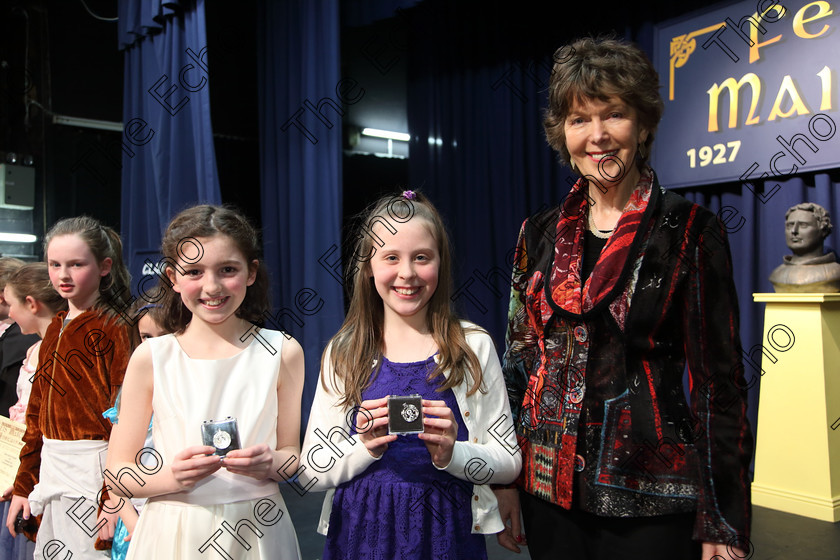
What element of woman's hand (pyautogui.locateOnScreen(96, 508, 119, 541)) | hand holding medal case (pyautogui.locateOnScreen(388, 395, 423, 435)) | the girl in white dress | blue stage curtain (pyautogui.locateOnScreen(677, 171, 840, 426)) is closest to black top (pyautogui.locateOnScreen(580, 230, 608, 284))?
hand holding medal case (pyautogui.locateOnScreen(388, 395, 423, 435))

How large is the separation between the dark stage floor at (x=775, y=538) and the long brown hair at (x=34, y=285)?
1.46m

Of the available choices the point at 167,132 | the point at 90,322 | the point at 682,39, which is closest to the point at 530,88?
the point at 682,39

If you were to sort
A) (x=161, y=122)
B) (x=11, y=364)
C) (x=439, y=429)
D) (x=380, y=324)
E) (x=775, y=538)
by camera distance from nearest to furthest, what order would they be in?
1. (x=439, y=429)
2. (x=380, y=324)
3. (x=11, y=364)
4. (x=775, y=538)
5. (x=161, y=122)

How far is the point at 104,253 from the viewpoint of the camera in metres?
2.04

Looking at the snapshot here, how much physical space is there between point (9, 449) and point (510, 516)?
170cm

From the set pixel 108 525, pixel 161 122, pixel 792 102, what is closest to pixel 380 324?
pixel 108 525

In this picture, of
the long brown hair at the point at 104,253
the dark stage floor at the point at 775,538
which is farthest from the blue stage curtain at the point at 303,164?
the long brown hair at the point at 104,253

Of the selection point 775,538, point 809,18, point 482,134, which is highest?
point 809,18

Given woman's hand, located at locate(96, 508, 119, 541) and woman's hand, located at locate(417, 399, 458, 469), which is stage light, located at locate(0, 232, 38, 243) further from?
woman's hand, located at locate(417, 399, 458, 469)

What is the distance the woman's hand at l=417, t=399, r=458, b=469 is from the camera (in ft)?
3.97

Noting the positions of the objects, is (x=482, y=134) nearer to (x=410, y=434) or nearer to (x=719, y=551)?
(x=410, y=434)

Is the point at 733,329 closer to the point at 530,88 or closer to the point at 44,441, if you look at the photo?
the point at 44,441

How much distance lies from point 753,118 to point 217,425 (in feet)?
11.6

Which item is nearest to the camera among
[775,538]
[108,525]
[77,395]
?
[108,525]
